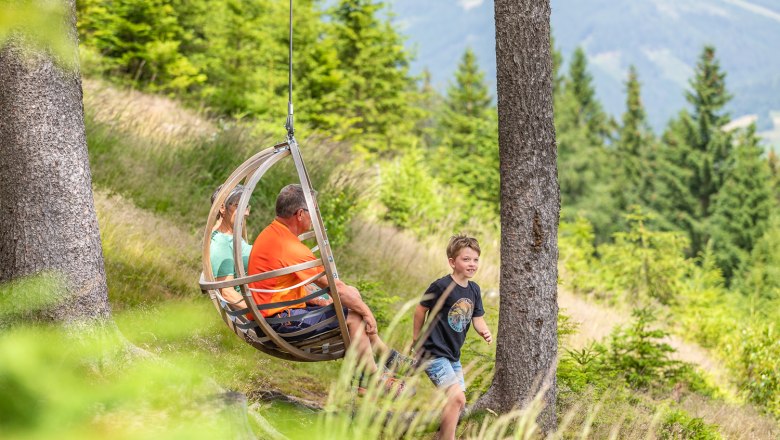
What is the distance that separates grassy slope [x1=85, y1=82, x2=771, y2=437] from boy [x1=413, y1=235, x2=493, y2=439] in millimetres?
968

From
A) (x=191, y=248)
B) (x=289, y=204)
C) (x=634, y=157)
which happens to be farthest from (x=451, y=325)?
(x=634, y=157)

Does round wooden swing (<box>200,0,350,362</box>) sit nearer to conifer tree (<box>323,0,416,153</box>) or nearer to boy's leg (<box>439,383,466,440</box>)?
boy's leg (<box>439,383,466,440</box>)

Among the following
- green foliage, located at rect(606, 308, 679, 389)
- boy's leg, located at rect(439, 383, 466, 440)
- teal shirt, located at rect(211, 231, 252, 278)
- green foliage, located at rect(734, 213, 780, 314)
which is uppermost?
teal shirt, located at rect(211, 231, 252, 278)

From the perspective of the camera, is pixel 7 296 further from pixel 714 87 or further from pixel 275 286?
pixel 714 87

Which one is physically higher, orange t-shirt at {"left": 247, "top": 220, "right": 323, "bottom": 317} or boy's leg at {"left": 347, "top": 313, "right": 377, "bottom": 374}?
orange t-shirt at {"left": 247, "top": 220, "right": 323, "bottom": 317}

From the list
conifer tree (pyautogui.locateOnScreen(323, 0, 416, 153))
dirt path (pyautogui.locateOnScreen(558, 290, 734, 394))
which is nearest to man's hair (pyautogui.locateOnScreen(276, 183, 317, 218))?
dirt path (pyautogui.locateOnScreen(558, 290, 734, 394))

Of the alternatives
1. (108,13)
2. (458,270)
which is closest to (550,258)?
(458,270)

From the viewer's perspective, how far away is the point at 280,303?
4008mm

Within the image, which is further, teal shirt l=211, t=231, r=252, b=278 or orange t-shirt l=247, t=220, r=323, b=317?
teal shirt l=211, t=231, r=252, b=278

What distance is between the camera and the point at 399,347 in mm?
6582

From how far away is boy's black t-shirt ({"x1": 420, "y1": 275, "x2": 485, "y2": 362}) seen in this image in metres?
4.09

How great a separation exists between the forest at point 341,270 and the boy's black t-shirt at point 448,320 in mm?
210

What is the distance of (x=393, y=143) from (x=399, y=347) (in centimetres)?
2158

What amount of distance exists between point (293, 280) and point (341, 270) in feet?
13.5
